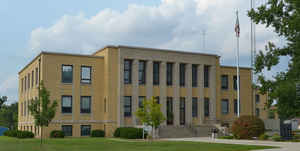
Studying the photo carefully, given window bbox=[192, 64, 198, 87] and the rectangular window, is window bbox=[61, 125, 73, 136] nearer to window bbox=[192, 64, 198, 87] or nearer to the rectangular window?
the rectangular window

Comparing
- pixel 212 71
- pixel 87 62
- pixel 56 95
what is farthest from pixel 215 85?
pixel 56 95

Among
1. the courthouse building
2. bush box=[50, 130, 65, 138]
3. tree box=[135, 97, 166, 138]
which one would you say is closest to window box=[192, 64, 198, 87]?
the courthouse building

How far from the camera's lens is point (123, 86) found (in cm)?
4844

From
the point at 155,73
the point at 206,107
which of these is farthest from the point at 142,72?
the point at 206,107

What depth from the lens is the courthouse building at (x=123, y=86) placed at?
156ft

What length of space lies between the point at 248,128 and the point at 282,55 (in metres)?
22.8

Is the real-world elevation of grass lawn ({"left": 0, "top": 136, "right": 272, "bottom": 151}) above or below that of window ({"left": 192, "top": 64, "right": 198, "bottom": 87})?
below

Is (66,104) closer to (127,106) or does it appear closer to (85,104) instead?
(85,104)

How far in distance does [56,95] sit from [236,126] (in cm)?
1986

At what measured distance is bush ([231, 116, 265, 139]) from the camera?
39.4 meters

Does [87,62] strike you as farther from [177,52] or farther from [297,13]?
[297,13]

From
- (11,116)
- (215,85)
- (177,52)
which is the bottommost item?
(11,116)

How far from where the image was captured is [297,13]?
16.5 m

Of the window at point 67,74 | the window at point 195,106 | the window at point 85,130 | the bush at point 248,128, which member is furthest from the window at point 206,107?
the window at point 67,74
